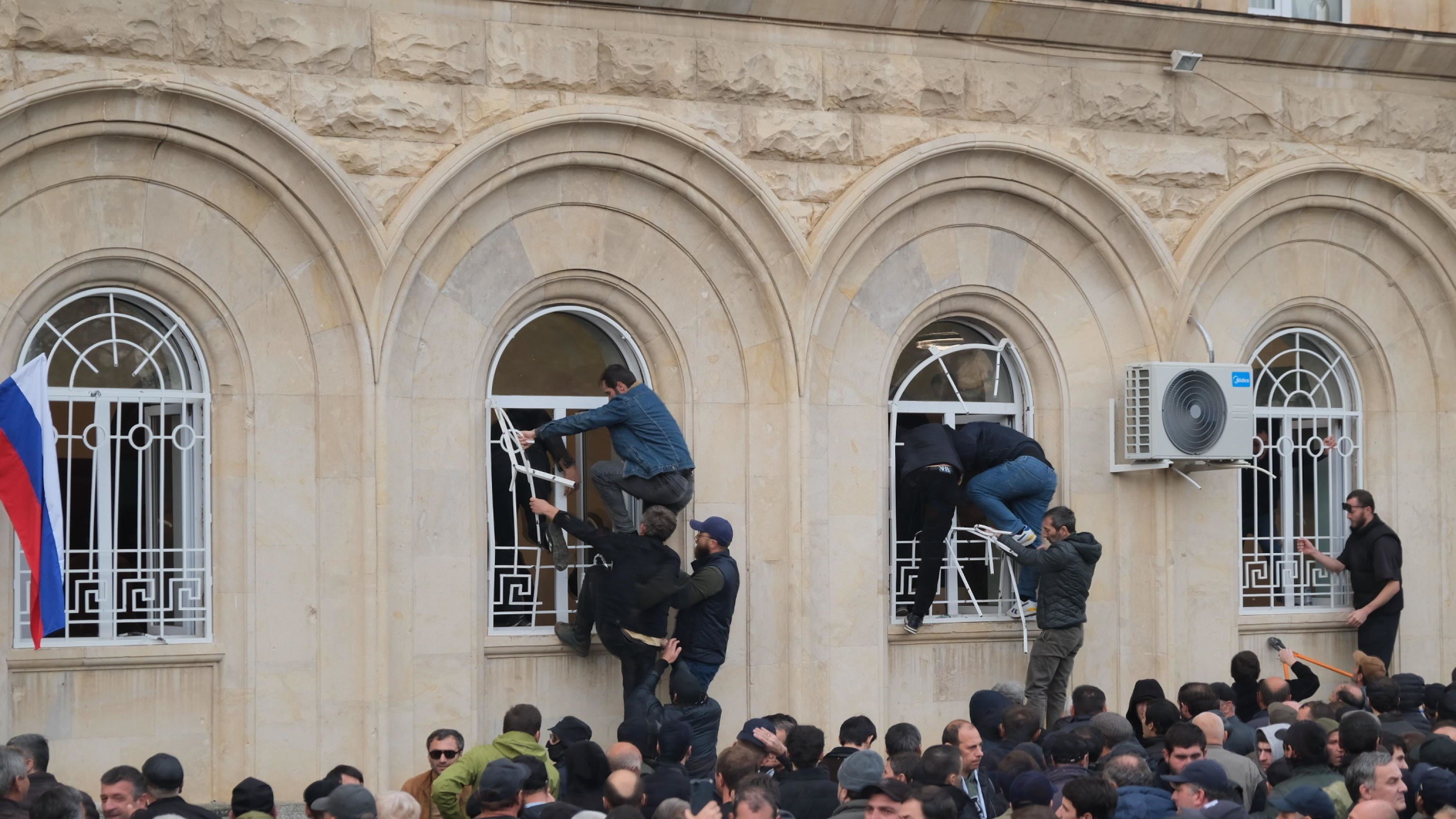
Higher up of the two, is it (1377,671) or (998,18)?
(998,18)

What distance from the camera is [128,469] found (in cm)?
1171

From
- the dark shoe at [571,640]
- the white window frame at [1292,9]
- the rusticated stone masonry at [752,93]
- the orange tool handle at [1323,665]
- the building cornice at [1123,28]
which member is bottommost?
the orange tool handle at [1323,665]

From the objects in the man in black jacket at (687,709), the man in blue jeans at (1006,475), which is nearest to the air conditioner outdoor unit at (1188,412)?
the man in blue jeans at (1006,475)

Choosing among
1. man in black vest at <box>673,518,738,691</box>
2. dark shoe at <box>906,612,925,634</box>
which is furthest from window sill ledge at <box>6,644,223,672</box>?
dark shoe at <box>906,612,925,634</box>

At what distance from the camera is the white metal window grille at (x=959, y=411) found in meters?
13.8

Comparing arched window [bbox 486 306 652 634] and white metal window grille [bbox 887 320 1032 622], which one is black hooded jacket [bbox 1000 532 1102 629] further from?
arched window [bbox 486 306 652 634]

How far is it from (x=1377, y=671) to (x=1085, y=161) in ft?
13.3

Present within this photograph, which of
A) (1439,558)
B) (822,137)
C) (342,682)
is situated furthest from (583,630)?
(1439,558)

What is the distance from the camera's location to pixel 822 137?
13094mm

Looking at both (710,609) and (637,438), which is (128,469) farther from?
(710,609)

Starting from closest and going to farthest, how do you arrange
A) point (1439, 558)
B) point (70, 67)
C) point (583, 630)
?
point (70, 67), point (583, 630), point (1439, 558)

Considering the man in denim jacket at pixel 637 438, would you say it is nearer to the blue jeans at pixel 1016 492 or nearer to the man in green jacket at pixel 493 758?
the blue jeans at pixel 1016 492

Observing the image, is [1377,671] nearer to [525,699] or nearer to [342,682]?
[525,699]

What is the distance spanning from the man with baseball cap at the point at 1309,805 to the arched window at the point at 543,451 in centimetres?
588
